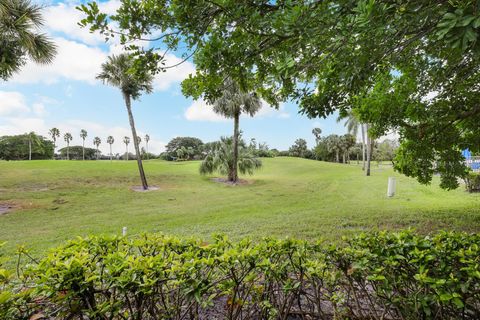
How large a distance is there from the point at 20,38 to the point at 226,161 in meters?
12.3

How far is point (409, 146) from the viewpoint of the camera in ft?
18.0

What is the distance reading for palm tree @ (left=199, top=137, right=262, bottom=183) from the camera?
17.8m

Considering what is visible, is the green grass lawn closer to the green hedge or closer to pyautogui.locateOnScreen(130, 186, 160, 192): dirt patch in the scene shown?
pyautogui.locateOnScreen(130, 186, 160, 192): dirt patch

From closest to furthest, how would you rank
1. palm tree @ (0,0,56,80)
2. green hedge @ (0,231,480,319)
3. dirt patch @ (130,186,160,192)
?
green hedge @ (0,231,480,319) → palm tree @ (0,0,56,80) → dirt patch @ (130,186,160,192)

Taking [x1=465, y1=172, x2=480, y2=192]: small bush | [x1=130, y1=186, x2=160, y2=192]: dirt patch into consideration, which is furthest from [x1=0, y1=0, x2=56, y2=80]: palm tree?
[x1=465, y1=172, x2=480, y2=192]: small bush

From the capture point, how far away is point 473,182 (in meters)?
Answer: 10.5

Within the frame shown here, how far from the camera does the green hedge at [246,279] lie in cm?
147

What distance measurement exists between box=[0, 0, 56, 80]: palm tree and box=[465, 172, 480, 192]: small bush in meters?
16.2

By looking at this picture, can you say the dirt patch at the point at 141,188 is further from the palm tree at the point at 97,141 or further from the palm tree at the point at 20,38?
the palm tree at the point at 97,141

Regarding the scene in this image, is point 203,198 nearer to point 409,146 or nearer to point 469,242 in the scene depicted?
point 409,146

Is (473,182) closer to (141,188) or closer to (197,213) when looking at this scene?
(197,213)

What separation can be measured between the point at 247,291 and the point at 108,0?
129 inches

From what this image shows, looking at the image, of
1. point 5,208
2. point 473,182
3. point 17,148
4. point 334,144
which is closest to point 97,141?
point 17,148

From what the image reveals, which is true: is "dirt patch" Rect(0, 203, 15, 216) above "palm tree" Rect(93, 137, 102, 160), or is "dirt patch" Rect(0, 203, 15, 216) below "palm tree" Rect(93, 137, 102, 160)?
below
